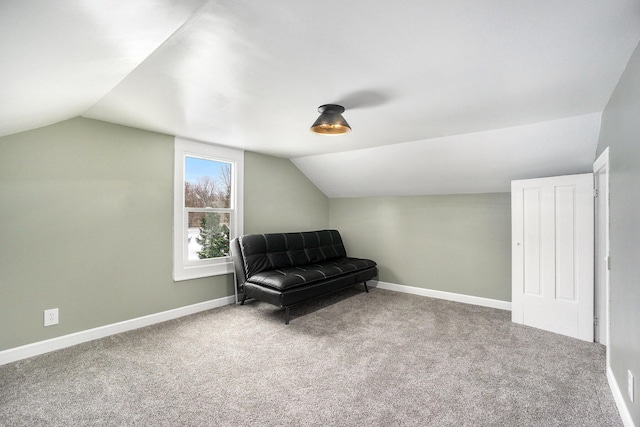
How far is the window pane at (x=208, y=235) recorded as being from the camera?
12.7 ft

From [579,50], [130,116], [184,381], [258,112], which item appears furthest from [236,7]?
[184,381]

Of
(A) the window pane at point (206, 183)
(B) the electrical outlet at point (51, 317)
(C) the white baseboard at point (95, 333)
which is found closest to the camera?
(C) the white baseboard at point (95, 333)

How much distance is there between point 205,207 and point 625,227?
3.95 meters

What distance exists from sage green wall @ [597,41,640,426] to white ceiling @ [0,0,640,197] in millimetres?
208

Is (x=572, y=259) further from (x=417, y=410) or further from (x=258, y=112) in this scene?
(x=258, y=112)

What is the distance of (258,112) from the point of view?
2783mm

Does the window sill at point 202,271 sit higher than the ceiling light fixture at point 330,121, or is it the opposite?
the ceiling light fixture at point 330,121

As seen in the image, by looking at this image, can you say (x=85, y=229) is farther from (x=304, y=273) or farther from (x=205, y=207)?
(x=304, y=273)

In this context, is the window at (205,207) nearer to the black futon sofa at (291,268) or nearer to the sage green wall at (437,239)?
the black futon sofa at (291,268)

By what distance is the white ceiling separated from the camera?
4.38ft

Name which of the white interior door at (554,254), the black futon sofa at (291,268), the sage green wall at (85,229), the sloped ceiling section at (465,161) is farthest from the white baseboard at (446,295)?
the sage green wall at (85,229)

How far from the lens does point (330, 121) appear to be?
244cm

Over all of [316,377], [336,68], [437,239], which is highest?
[336,68]

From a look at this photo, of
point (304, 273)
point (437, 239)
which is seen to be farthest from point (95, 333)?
point (437, 239)
